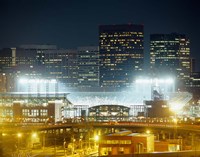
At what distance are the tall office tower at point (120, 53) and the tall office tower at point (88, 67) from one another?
2.01 meters

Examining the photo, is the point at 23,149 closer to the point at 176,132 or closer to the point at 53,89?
the point at 176,132

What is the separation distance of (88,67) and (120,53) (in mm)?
11614

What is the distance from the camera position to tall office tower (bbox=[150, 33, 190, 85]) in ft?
509

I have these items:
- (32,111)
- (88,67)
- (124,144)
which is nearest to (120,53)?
(88,67)

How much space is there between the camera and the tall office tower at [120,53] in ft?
474

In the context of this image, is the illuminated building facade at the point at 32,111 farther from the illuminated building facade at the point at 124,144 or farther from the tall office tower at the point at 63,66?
the tall office tower at the point at 63,66

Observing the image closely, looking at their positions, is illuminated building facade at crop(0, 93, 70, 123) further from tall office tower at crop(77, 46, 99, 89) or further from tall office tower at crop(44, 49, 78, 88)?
tall office tower at crop(77, 46, 99, 89)

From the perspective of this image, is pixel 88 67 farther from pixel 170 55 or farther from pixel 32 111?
pixel 32 111

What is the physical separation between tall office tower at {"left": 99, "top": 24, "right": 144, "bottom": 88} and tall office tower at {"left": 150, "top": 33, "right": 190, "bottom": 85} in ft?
38.9

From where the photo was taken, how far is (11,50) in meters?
146

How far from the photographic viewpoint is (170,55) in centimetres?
15862

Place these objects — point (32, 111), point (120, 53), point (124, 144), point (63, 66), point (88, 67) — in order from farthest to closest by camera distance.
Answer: point (120, 53) → point (88, 67) → point (63, 66) → point (32, 111) → point (124, 144)

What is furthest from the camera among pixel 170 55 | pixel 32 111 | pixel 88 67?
pixel 170 55

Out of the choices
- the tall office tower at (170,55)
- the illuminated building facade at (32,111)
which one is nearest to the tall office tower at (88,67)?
the tall office tower at (170,55)
